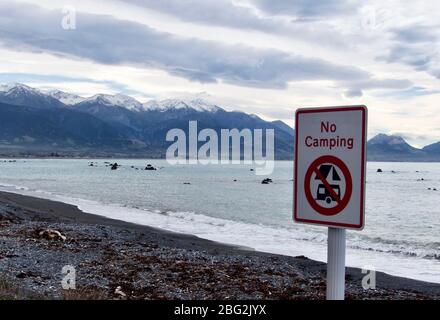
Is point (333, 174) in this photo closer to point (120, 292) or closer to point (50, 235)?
point (120, 292)

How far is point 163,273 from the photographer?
→ 15414 millimetres

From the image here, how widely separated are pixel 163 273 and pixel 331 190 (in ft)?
39.4

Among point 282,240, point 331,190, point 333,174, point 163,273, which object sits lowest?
point 282,240

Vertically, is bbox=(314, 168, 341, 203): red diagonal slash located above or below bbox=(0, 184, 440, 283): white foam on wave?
above

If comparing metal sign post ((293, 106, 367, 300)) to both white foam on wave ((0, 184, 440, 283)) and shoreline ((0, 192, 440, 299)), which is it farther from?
white foam on wave ((0, 184, 440, 283))

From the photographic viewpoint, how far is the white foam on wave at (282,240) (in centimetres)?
2222

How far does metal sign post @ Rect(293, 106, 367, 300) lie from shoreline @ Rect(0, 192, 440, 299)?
23.8 ft

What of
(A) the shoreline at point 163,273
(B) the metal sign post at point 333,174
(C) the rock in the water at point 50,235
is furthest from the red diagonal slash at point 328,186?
(C) the rock in the water at point 50,235

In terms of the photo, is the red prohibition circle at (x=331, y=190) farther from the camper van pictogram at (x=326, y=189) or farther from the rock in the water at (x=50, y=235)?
the rock in the water at (x=50, y=235)

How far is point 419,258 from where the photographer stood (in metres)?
25.6

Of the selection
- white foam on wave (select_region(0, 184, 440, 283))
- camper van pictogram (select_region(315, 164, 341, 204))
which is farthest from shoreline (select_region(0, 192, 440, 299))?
camper van pictogram (select_region(315, 164, 341, 204))

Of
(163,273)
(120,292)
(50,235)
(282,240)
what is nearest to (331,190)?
(120,292)

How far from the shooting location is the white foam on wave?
72.9 feet
